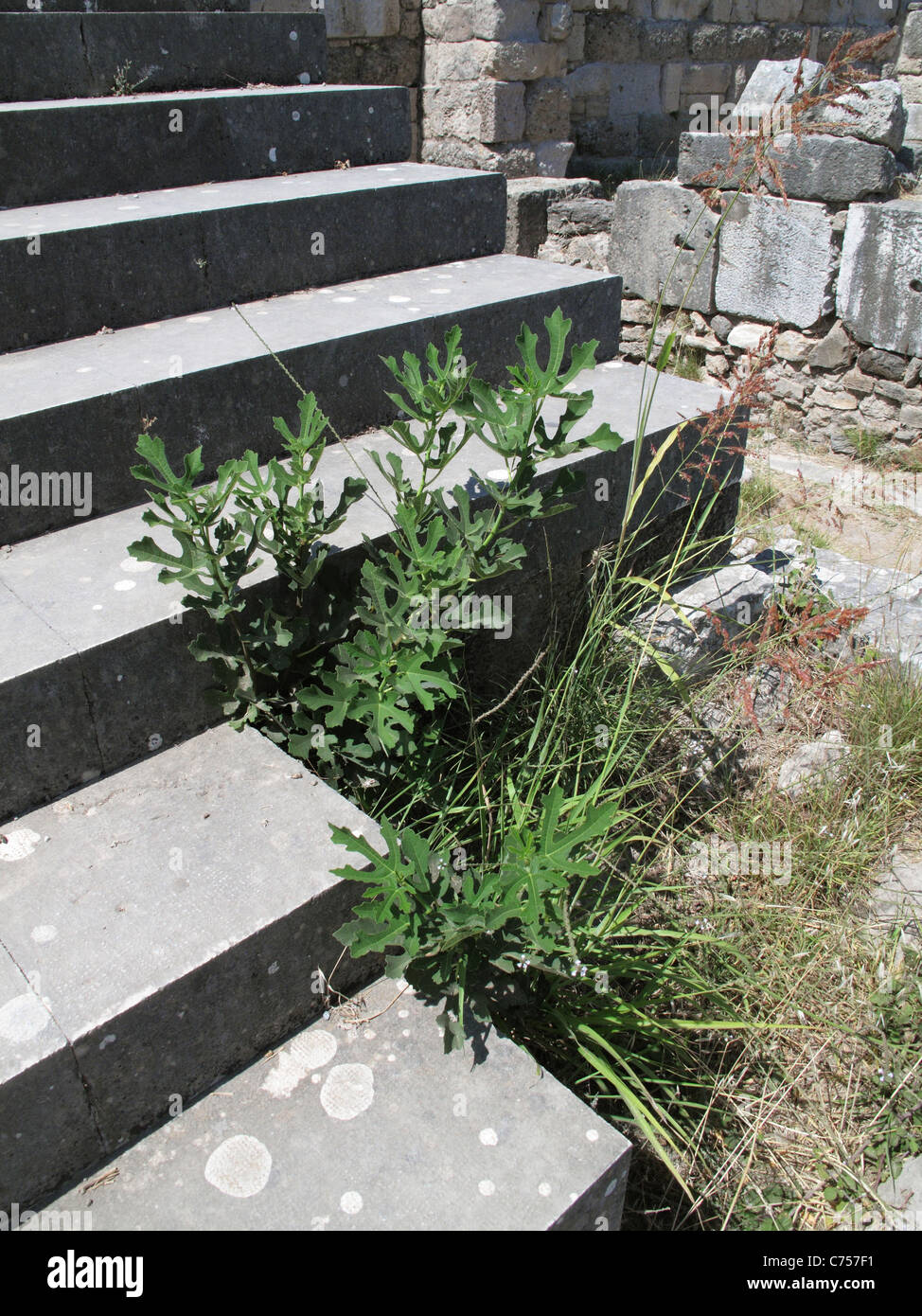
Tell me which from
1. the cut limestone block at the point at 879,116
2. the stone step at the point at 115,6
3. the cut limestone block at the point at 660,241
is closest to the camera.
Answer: the stone step at the point at 115,6

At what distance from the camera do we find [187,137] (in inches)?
130

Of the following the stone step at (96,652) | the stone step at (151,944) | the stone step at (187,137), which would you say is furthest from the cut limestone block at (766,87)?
the stone step at (151,944)

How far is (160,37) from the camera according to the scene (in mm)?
3588

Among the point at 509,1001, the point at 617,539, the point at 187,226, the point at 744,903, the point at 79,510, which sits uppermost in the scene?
the point at 187,226

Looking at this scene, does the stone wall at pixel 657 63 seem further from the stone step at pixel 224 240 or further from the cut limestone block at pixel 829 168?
the stone step at pixel 224 240

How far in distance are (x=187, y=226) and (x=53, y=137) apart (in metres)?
0.72

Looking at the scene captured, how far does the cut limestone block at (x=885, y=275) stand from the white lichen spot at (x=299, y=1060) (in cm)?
454

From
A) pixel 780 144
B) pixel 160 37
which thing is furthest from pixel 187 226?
pixel 780 144

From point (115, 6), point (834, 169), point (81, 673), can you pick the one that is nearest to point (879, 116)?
point (834, 169)

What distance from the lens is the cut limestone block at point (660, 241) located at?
5457 mm

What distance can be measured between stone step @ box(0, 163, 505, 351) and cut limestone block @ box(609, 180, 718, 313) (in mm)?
2308

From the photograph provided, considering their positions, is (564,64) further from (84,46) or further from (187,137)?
(187,137)

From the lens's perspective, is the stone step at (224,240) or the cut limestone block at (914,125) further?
the cut limestone block at (914,125)

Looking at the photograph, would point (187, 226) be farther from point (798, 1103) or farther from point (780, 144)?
point (780, 144)
